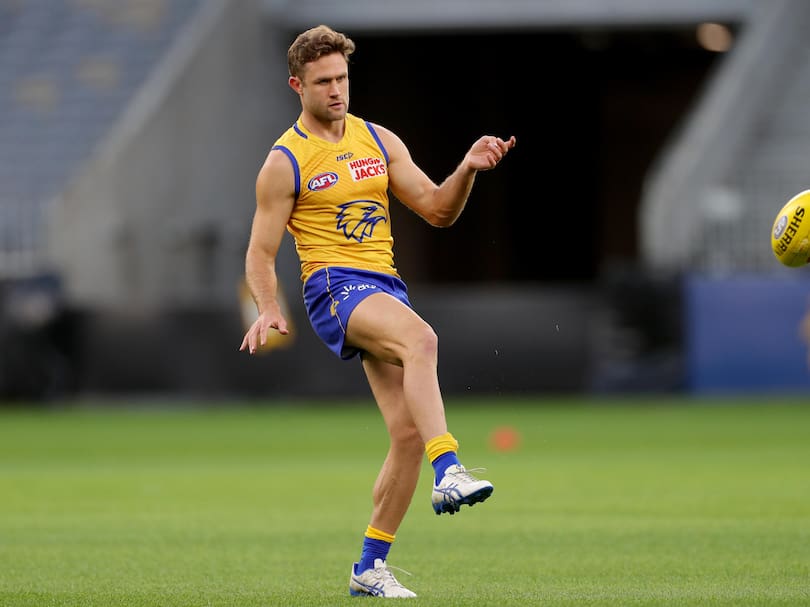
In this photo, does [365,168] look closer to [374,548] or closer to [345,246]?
[345,246]

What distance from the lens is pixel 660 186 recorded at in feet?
76.8

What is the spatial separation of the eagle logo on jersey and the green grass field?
1.54m

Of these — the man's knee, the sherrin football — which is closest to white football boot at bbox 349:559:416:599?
the man's knee

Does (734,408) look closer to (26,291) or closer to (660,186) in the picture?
(660,186)

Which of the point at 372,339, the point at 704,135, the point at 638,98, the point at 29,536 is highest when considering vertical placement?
the point at 638,98

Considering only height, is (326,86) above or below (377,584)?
Result: above

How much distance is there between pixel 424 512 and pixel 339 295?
15.7ft

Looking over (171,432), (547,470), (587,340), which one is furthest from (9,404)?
(547,470)

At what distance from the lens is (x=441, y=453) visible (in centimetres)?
659

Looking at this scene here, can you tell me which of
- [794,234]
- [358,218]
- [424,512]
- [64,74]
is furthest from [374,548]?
[64,74]

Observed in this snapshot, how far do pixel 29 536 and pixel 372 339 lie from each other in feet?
12.8

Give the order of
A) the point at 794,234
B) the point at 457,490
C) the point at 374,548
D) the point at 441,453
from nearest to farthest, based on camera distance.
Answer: the point at 457,490
the point at 441,453
the point at 374,548
the point at 794,234

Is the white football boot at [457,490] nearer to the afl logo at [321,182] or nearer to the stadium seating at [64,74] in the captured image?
the afl logo at [321,182]

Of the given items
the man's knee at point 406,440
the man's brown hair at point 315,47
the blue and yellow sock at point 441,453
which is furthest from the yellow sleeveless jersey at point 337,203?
the blue and yellow sock at point 441,453
